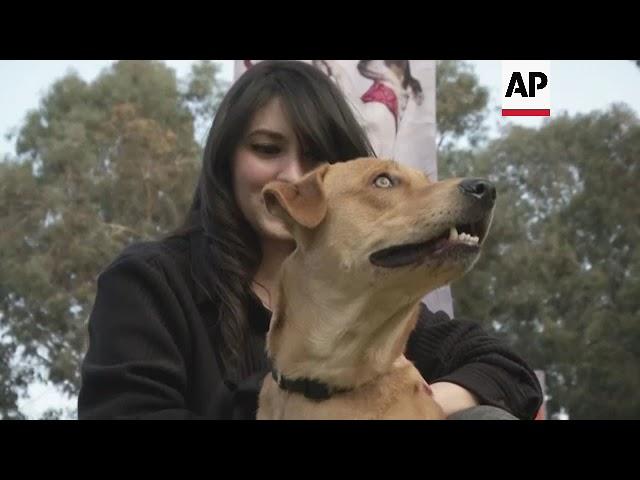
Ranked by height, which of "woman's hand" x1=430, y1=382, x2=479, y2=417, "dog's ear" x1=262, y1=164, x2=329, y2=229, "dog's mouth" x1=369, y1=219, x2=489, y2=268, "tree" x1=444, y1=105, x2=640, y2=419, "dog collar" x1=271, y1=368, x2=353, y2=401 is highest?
"dog's ear" x1=262, y1=164, x2=329, y2=229

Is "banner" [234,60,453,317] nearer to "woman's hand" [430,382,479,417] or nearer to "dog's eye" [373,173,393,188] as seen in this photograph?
"dog's eye" [373,173,393,188]

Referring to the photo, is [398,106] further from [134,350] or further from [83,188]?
[83,188]

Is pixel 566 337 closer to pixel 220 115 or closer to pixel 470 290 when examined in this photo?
pixel 470 290

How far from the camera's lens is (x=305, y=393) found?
3.02 metres

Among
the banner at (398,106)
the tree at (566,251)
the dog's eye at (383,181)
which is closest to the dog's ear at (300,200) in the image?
the dog's eye at (383,181)

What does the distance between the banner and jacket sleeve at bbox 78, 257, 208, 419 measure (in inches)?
191

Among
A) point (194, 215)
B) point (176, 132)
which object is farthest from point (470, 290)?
point (194, 215)

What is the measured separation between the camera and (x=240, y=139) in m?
3.72

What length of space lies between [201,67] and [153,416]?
2142 cm

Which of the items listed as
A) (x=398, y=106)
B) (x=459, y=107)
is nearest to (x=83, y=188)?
(x=459, y=107)

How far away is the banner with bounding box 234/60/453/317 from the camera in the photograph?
27.3 feet

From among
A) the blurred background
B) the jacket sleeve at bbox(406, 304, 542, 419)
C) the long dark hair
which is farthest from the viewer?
the blurred background

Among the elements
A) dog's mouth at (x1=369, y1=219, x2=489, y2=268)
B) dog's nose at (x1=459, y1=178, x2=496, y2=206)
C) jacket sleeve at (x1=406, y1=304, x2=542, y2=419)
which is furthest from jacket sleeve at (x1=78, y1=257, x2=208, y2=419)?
dog's nose at (x1=459, y1=178, x2=496, y2=206)

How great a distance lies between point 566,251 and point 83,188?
396 inches
